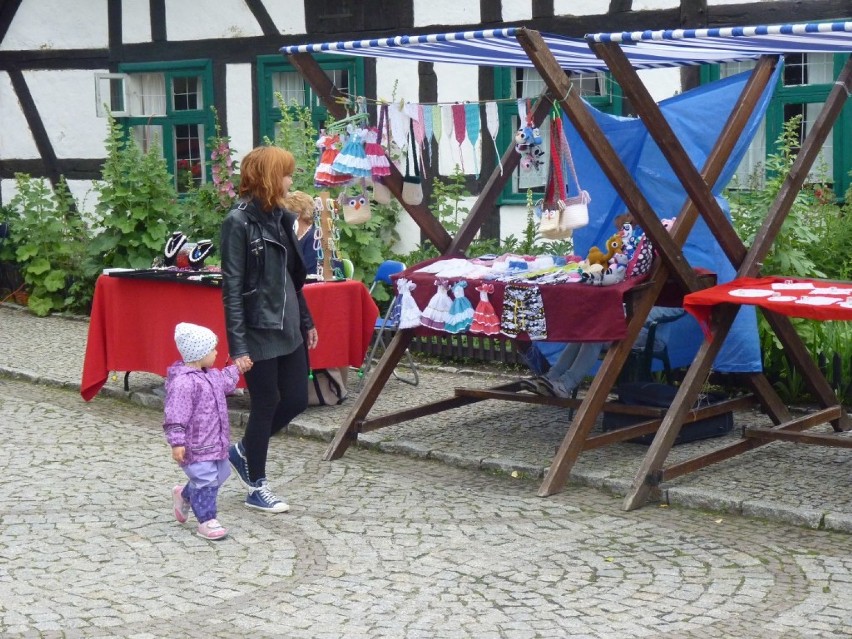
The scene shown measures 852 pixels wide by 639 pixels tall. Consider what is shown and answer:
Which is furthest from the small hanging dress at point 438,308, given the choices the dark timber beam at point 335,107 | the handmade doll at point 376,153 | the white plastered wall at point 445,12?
the white plastered wall at point 445,12

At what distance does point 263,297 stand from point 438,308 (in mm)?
1455

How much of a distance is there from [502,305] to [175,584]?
2534mm

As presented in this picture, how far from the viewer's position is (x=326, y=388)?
902 centimetres

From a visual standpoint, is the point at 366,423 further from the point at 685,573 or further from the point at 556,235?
the point at 685,573

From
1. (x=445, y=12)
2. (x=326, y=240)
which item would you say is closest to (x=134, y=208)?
(x=445, y=12)

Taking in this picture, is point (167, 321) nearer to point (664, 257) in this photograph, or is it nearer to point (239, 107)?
point (664, 257)

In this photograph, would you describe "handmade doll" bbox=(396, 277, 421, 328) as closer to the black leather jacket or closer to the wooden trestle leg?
the wooden trestle leg

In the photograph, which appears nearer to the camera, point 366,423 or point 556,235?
point 556,235

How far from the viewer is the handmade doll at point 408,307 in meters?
7.56

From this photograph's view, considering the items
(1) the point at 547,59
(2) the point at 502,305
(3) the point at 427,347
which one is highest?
(1) the point at 547,59

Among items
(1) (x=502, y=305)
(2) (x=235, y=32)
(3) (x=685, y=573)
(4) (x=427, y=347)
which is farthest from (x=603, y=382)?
(2) (x=235, y=32)

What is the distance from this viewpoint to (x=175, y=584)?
5359 millimetres

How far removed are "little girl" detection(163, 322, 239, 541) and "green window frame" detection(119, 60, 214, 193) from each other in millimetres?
8794

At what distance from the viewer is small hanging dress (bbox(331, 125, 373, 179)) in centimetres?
771
